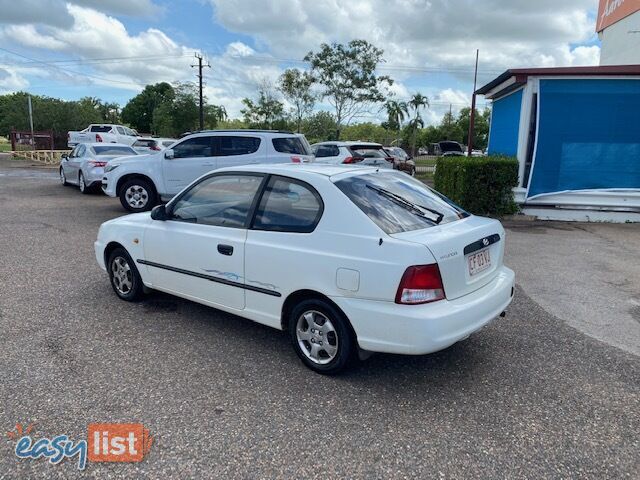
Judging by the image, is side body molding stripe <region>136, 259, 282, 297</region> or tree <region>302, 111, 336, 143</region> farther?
tree <region>302, 111, 336, 143</region>

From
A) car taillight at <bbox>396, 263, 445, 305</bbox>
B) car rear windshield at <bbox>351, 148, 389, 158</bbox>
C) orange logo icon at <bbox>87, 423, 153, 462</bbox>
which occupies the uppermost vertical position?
car rear windshield at <bbox>351, 148, 389, 158</bbox>

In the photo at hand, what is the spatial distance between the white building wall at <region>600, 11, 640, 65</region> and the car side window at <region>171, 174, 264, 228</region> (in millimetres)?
19918

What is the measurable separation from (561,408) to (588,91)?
30.8ft

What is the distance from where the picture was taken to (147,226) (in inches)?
181

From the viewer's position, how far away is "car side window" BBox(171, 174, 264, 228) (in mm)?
3961

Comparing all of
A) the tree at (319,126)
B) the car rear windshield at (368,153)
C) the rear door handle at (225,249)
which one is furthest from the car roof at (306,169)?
the tree at (319,126)

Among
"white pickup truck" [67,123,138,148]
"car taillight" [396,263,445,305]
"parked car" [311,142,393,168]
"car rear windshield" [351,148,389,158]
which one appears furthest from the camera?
"white pickup truck" [67,123,138,148]

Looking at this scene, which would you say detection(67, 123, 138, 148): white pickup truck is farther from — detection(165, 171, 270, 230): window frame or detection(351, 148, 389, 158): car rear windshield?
detection(165, 171, 270, 230): window frame

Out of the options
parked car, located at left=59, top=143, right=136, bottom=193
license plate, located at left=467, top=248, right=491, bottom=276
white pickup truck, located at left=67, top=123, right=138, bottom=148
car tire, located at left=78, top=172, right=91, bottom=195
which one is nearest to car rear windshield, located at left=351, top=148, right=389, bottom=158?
parked car, located at left=59, top=143, right=136, bottom=193

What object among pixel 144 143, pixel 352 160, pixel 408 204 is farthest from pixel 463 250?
pixel 144 143

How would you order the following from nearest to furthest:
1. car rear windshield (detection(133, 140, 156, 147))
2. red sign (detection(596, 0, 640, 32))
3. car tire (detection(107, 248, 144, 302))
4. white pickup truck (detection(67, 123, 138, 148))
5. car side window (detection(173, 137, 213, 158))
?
car tire (detection(107, 248, 144, 302)) < car side window (detection(173, 137, 213, 158)) < red sign (detection(596, 0, 640, 32)) < car rear windshield (detection(133, 140, 156, 147)) < white pickup truck (detection(67, 123, 138, 148))

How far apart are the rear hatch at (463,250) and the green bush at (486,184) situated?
694 cm

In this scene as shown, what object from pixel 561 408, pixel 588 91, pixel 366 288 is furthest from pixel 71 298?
pixel 588 91

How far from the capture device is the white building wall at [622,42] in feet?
60.7
